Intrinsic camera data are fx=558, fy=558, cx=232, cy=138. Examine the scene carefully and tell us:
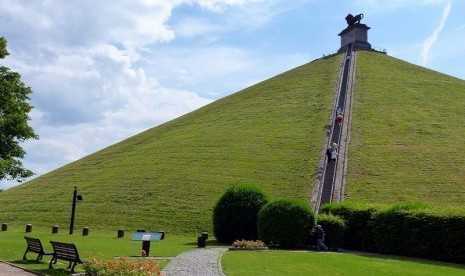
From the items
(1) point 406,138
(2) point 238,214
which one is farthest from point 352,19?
(2) point 238,214

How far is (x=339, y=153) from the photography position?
154 ft

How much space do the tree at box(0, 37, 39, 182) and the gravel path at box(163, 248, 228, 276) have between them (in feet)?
30.2

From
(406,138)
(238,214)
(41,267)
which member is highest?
(406,138)

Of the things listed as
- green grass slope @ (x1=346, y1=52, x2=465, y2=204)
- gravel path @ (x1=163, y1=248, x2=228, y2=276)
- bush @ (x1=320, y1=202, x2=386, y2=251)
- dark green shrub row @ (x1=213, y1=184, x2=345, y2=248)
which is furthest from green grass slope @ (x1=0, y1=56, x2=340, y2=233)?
gravel path @ (x1=163, y1=248, x2=228, y2=276)

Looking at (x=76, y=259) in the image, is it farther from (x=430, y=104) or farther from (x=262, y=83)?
(x=262, y=83)

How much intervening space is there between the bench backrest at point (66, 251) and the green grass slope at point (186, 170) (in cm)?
1610

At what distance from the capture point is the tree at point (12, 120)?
24.0m

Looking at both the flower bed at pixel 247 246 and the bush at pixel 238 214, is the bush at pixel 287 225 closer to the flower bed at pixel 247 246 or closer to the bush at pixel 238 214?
the bush at pixel 238 214

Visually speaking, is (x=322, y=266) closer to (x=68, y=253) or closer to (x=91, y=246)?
(x=68, y=253)

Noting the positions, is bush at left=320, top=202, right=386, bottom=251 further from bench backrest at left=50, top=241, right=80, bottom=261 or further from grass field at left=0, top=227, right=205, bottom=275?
bench backrest at left=50, top=241, right=80, bottom=261

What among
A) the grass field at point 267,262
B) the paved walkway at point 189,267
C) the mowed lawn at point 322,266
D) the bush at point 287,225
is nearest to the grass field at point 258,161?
the bush at point 287,225

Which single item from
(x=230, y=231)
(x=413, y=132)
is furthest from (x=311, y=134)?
(x=230, y=231)

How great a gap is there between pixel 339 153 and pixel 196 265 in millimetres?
31398

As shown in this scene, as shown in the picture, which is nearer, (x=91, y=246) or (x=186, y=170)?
(x=91, y=246)
